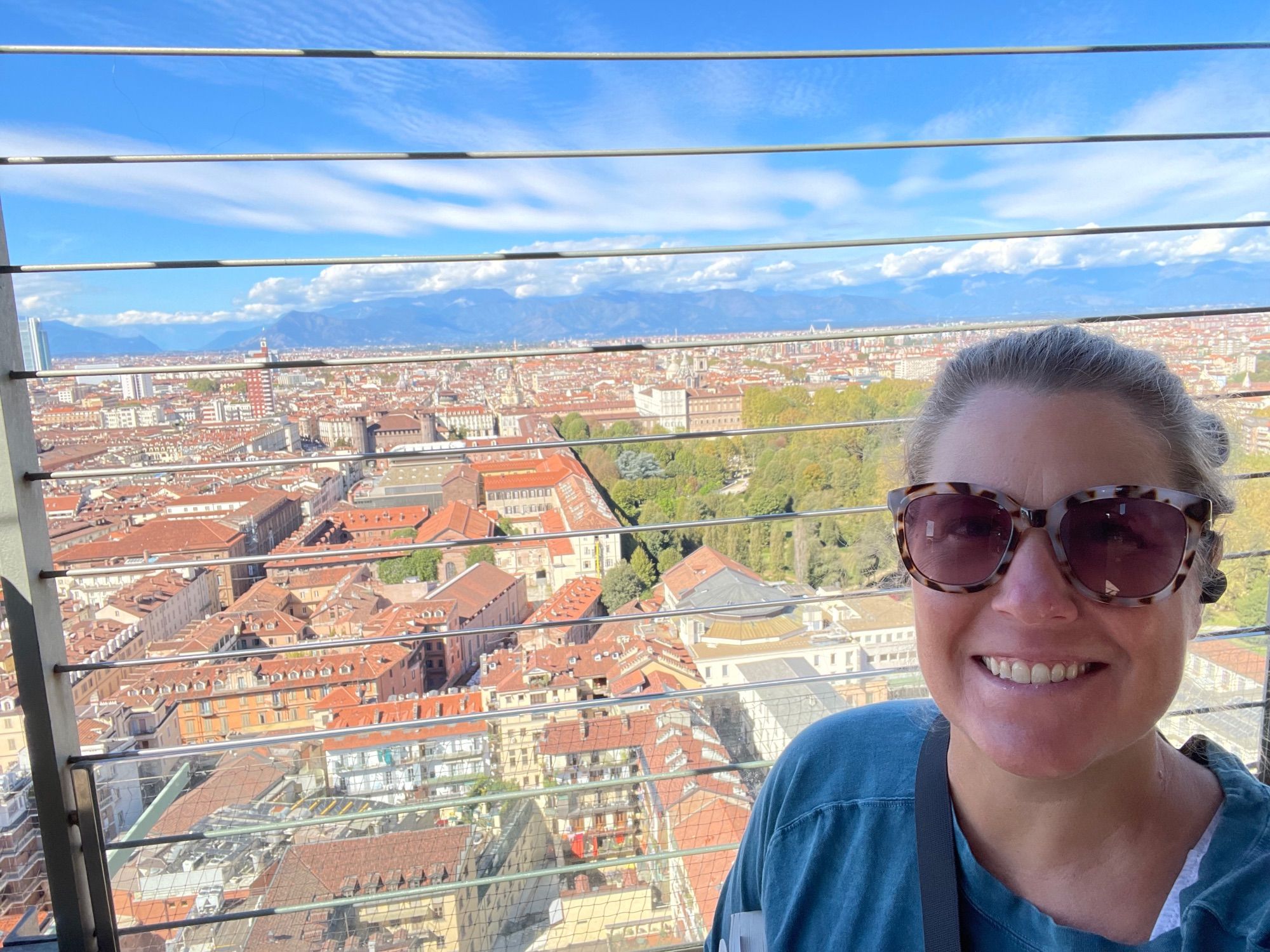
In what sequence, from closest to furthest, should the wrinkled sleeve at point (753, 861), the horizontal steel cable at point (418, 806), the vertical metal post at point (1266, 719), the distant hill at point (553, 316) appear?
the wrinkled sleeve at point (753, 861), the horizontal steel cable at point (418, 806), the vertical metal post at point (1266, 719), the distant hill at point (553, 316)

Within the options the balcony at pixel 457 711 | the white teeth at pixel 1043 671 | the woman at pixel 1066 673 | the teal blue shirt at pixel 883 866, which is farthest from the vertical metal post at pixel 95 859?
the white teeth at pixel 1043 671

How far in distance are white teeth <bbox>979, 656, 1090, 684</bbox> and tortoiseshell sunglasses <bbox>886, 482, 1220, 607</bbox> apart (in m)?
0.06

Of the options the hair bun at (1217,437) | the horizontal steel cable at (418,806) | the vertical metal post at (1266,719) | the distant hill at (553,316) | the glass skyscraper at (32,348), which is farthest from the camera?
the distant hill at (553,316)

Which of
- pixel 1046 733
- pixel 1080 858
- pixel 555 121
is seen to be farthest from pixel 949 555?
pixel 555 121

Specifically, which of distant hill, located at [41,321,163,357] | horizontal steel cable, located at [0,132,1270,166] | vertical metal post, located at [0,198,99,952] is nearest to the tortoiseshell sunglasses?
horizontal steel cable, located at [0,132,1270,166]

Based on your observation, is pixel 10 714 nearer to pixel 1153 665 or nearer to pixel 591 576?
pixel 1153 665

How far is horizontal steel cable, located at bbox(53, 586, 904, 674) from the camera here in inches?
49.3

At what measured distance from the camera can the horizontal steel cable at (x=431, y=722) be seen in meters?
1.29

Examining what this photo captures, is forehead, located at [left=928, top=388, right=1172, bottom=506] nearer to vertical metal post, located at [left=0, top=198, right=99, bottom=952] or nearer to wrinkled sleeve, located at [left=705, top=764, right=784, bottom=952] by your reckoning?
wrinkled sleeve, located at [left=705, top=764, right=784, bottom=952]

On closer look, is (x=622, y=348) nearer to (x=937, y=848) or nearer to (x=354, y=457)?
(x=354, y=457)

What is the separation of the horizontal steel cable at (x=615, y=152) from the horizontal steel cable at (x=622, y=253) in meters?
0.15

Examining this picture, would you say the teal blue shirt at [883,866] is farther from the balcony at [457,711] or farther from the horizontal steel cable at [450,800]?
the horizontal steel cable at [450,800]

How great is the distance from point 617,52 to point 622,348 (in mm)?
489

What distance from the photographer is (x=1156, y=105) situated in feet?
5.24
